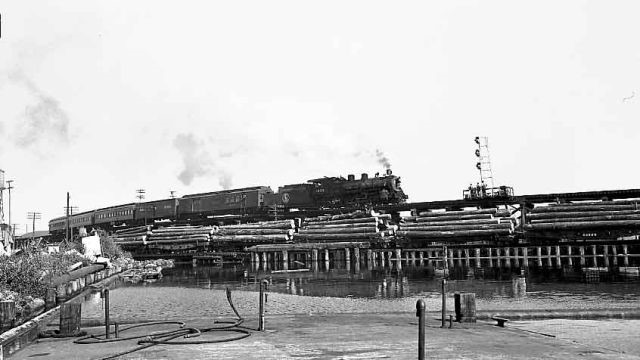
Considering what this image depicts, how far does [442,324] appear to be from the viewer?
14.2 meters

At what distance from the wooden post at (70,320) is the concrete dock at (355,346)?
48 cm

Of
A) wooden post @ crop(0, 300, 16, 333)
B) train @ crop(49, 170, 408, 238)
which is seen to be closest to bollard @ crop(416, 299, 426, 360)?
wooden post @ crop(0, 300, 16, 333)

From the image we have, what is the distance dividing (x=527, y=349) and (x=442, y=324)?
3.69 m

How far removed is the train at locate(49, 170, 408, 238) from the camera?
222ft

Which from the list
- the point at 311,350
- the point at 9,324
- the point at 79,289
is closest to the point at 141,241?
the point at 79,289

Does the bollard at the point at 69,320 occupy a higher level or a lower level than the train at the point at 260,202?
lower

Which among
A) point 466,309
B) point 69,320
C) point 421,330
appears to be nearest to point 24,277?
point 69,320

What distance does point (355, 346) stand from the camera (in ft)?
35.9

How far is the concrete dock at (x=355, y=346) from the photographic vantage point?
10.0 m

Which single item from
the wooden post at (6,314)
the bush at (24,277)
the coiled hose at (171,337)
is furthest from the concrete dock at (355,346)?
the bush at (24,277)

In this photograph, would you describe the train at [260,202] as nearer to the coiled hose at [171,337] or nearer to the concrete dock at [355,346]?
the concrete dock at [355,346]

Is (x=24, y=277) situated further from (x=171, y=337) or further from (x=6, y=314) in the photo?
(x=171, y=337)

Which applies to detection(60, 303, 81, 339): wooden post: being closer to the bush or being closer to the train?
the bush

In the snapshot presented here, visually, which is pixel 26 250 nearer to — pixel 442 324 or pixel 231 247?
pixel 442 324
